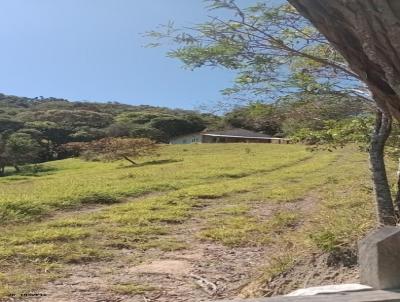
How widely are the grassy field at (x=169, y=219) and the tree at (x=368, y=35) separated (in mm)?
2776

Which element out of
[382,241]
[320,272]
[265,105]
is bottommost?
[320,272]

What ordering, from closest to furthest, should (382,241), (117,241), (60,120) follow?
(382,241) → (117,241) → (60,120)

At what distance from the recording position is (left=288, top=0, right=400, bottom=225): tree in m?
2.77

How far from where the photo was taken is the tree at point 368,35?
277 cm

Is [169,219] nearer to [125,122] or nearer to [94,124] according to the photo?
[125,122]

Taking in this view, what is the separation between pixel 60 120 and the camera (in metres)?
59.1

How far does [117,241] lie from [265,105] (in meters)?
3.40

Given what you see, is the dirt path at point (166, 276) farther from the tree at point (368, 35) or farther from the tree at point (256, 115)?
the tree at point (368, 35)

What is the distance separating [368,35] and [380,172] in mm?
3736

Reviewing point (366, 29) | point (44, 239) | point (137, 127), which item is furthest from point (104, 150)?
point (366, 29)

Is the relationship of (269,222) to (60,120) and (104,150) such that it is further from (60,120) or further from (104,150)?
(60,120)

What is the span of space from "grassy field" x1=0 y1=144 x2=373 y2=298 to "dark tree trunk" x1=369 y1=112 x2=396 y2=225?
27 centimetres

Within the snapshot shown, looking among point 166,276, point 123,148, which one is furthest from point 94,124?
point 166,276

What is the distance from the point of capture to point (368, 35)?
286 centimetres
